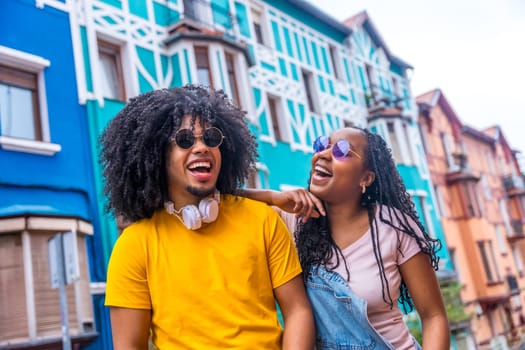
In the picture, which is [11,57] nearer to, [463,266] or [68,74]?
[68,74]

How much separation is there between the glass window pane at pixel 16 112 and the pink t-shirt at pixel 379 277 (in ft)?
21.8

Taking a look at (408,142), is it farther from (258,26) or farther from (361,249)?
(361,249)

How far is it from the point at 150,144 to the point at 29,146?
234 inches

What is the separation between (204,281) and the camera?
2.26 meters

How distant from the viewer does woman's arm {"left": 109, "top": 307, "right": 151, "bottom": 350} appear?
2.19 m

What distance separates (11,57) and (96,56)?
1651mm

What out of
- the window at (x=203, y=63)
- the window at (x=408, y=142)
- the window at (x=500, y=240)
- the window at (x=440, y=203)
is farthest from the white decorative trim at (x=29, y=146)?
the window at (x=500, y=240)

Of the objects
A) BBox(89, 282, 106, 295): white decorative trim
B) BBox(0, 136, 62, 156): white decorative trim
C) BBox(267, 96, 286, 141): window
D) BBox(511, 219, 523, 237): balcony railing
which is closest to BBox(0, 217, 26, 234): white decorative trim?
BBox(0, 136, 62, 156): white decorative trim

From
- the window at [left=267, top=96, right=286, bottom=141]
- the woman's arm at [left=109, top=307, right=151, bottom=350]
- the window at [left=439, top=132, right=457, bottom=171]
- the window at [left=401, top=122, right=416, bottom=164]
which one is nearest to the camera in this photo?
the woman's arm at [left=109, top=307, right=151, bottom=350]

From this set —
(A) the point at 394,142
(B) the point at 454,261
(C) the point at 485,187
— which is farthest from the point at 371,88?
(C) the point at 485,187

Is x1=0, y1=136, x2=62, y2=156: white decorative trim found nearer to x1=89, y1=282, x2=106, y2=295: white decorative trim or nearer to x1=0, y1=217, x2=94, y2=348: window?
x1=0, y1=217, x2=94, y2=348: window

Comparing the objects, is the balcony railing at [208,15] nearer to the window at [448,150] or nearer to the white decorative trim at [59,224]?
the white decorative trim at [59,224]

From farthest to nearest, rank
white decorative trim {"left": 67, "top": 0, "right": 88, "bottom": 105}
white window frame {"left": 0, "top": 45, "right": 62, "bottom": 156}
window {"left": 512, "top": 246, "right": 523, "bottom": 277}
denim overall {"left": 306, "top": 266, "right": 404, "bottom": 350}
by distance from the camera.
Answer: window {"left": 512, "top": 246, "right": 523, "bottom": 277} < white decorative trim {"left": 67, "top": 0, "right": 88, "bottom": 105} < white window frame {"left": 0, "top": 45, "right": 62, "bottom": 156} < denim overall {"left": 306, "top": 266, "right": 404, "bottom": 350}

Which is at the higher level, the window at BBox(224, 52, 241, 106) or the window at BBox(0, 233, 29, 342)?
the window at BBox(224, 52, 241, 106)
